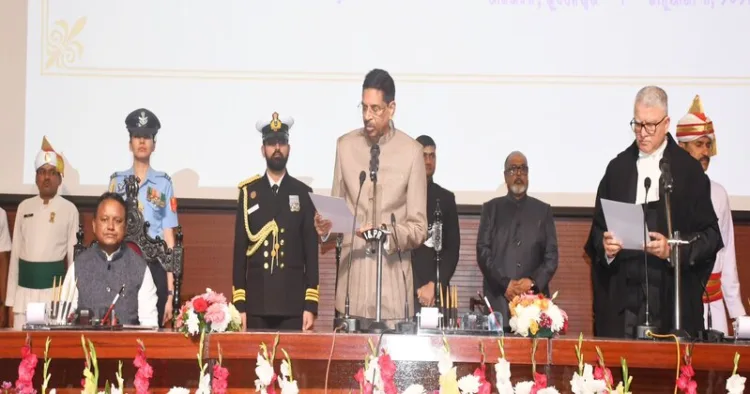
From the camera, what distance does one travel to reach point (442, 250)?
5.84m

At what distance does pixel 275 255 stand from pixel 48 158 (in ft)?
6.15

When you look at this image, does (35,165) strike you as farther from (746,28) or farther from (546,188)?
(746,28)

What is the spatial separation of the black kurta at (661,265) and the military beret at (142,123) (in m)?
2.87

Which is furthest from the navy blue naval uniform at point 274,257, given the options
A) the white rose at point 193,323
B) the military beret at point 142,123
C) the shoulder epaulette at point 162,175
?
the white rose at point 193,323

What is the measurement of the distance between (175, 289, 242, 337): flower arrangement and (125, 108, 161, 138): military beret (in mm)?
Answer: 2649

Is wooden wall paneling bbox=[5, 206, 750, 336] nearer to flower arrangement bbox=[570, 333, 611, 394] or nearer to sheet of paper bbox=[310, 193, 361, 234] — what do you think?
sheet of paper bbox=[310, 193, 361, 234]

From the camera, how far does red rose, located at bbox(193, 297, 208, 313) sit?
11.6ft

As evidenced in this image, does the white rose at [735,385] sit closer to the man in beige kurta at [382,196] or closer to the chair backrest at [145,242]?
the man in beige kurta at [382,196]

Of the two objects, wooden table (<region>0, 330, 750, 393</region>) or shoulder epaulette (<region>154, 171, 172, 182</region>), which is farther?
shoulder epaulette (<region>154, 171, 172, 182</region>)

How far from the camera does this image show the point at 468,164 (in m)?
6.41

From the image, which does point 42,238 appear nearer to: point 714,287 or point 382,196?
point 382,196

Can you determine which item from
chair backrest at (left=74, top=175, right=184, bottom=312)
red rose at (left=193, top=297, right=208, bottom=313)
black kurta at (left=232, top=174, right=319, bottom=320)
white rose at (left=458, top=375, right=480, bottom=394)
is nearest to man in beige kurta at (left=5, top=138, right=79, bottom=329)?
chair backrest at (left=74, top=175, right=184, bottom=312)

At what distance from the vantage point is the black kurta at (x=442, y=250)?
5.82 meters

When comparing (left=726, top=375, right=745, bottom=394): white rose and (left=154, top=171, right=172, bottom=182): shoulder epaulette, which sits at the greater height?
(left=154, top=171, right=172, bottom=182): shoulder epaulette
